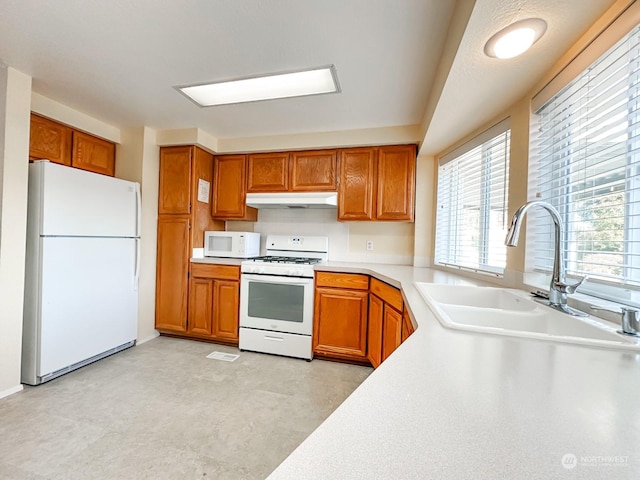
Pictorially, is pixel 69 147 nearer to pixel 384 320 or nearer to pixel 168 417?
pixel 168 417

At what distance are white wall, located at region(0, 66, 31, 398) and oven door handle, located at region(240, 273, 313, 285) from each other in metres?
1.58

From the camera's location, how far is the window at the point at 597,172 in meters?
1.03

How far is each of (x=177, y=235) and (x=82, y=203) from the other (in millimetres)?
869

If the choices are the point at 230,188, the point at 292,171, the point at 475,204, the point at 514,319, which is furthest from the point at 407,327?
the point at 230,188

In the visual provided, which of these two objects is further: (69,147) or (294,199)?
(294,199)

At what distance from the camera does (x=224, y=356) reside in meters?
2.68

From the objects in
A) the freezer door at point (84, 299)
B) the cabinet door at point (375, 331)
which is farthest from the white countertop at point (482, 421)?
the freezer door at point (84, 299)

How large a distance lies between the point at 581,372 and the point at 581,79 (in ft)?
4.39

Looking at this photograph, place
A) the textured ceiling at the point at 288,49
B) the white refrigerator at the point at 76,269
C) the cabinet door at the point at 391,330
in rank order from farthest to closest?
the white refrigerator at the point at 76,269, the cabinet door at the point at 391,330, the textured ceiling at the point at 288,49

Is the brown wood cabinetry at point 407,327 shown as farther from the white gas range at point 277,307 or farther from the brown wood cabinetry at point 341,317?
the white gas range at point 277,307

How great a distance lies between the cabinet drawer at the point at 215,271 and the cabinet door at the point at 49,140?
143 centimetres

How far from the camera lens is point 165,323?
3.04 meters

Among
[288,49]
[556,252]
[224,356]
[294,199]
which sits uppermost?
[288,49]

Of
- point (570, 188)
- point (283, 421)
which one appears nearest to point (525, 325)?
point (570, 188)
